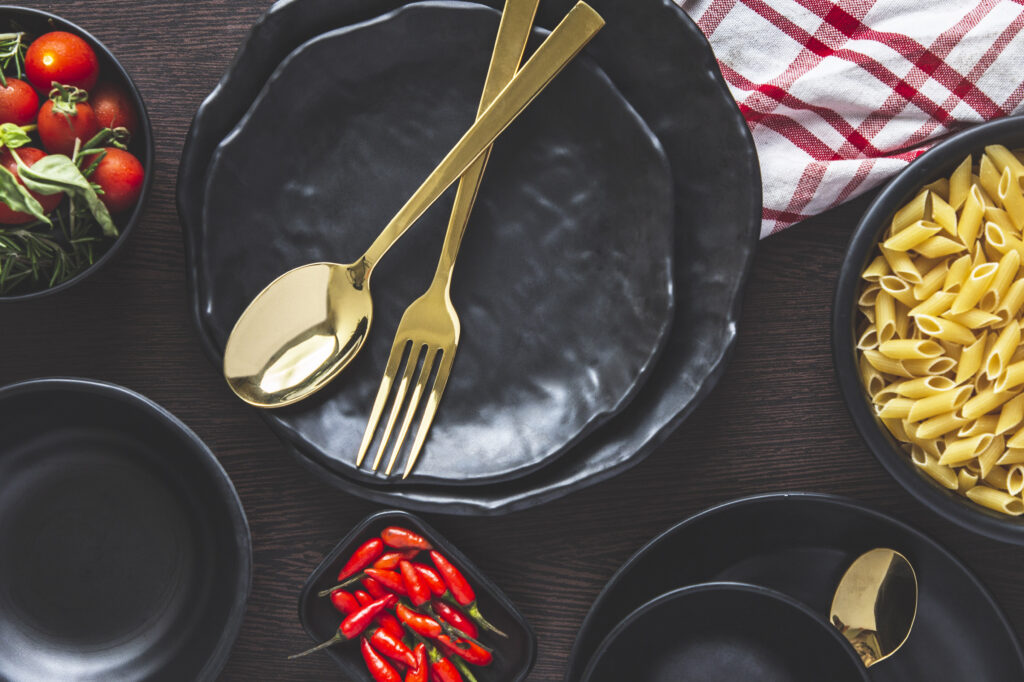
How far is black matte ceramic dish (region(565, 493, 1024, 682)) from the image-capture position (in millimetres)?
759

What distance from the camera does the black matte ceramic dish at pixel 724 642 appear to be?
74cm

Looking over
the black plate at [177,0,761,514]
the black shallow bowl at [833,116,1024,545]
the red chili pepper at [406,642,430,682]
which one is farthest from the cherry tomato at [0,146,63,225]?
the black shallow bowl at [833,116,1024,545]

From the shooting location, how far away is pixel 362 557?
0.78m

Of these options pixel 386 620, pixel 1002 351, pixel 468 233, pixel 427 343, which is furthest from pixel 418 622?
pixel 1002 351

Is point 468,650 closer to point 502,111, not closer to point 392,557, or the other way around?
point 392,557

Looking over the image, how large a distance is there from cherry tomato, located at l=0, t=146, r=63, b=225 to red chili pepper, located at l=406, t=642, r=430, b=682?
56 cm

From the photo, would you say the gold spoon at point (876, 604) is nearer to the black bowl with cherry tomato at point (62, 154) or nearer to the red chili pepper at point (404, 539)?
the red chili pepper at point (404, 539)

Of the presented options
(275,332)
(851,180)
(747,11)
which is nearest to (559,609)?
(275,332)

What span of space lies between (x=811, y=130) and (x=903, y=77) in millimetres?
98

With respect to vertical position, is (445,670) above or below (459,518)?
below

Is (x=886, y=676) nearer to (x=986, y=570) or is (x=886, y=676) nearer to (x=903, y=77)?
(x=986, y=570)

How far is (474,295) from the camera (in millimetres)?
765

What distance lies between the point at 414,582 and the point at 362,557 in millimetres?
60

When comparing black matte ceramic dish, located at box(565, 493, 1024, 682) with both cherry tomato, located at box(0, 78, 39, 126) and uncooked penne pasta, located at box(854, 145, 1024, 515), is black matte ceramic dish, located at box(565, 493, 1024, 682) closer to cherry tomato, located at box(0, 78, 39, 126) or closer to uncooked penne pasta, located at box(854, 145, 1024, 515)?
uncooked penne pasta, located at box(854, 145, 1024, 515)
